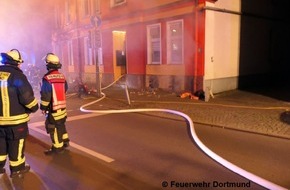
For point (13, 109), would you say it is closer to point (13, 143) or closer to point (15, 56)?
point (13, 143)

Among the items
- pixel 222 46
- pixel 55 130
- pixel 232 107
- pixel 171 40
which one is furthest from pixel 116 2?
pixel 55 130

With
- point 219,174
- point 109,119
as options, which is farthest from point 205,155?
point 109,119

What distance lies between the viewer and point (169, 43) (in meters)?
13.3

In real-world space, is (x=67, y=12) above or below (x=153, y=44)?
above

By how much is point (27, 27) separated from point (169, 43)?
40.8 ft

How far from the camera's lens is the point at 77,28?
19.9m

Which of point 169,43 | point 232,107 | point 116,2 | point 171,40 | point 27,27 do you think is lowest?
point 232,107

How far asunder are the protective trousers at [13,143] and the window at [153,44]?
10.3 meters

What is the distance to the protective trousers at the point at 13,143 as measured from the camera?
417 centimetres

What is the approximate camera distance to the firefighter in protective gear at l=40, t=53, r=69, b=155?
5.20 meters

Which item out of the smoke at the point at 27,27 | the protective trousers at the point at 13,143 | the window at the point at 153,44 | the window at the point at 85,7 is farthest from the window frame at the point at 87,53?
the protective trousers at the point at 13,143

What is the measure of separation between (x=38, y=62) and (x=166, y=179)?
75.6ft

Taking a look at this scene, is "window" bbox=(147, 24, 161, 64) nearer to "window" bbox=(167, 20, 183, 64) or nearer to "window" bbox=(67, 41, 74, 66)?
"window" bbox=(167, 20, 183, 64)

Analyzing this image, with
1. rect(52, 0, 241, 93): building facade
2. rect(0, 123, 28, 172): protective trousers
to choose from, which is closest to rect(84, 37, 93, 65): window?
rect(52, 0, 241, 93): building facade
